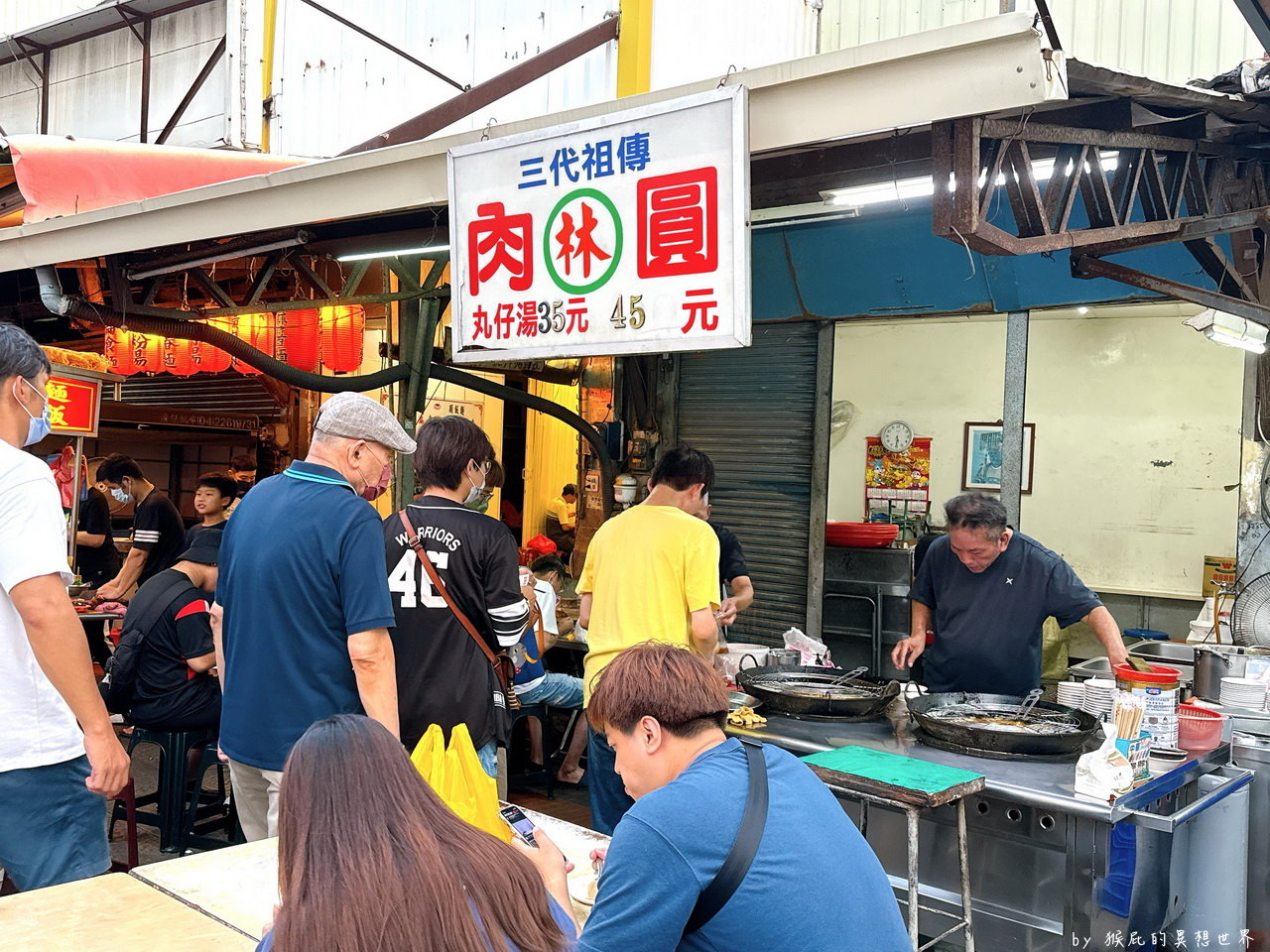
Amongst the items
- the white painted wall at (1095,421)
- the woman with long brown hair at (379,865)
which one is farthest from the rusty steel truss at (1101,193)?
the white painted wall at (1095,421)

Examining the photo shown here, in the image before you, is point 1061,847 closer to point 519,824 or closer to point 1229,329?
point 519,824

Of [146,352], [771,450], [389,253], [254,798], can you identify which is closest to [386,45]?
[389,253]

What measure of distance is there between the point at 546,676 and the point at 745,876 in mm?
3381

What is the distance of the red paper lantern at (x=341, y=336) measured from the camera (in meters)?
9.31

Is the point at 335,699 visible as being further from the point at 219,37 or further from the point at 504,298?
the point at 219,37

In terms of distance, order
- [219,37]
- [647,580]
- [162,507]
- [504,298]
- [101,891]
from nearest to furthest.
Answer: [101,891] < [504,298] < [647,580] < [162,507] < [219,37]

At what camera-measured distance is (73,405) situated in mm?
8953

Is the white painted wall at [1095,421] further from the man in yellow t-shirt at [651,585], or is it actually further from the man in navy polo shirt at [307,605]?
the man in navy polo shirt at [307,605]

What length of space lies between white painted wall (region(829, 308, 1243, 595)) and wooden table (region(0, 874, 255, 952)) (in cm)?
964

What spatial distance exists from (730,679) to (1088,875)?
2081 mm

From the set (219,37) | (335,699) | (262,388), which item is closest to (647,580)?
(335,699)

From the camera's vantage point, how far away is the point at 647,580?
15.0 feet

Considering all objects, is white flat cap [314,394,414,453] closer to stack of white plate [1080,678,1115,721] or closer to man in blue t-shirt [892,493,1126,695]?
man in blue t-shirt [892,493,1126,695]

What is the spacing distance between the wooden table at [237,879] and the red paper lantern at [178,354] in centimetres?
777
